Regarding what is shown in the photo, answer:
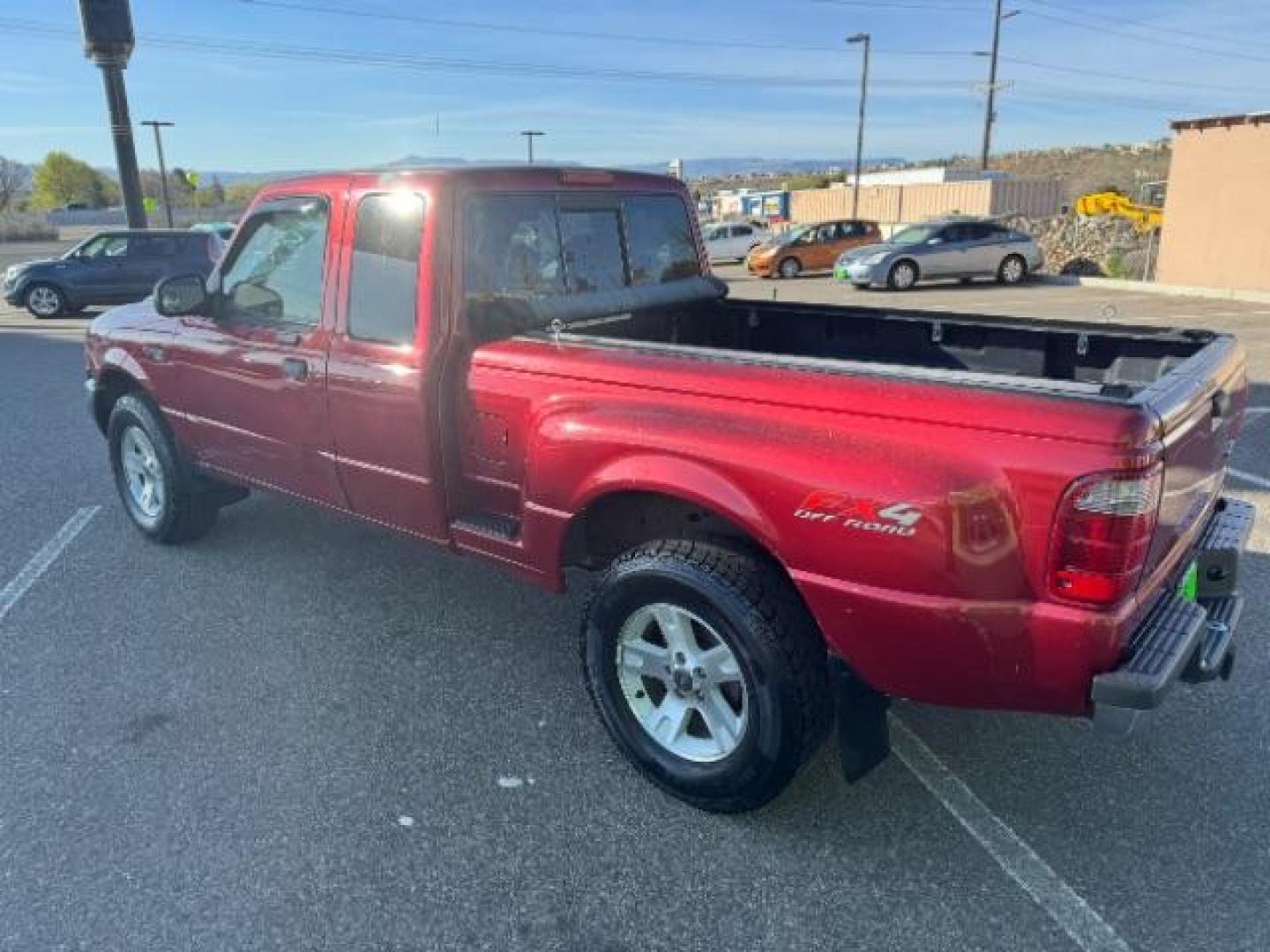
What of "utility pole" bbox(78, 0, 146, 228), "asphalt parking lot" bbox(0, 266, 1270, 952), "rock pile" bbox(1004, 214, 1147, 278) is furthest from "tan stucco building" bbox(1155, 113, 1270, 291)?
"utility pole" bbox(78, 0, 146, 228)

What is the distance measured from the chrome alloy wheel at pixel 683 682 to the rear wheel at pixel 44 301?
17.8 m

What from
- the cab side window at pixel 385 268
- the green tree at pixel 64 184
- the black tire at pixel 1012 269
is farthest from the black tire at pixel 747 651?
the green tree at pixel 64 184

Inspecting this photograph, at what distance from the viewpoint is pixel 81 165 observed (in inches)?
3986

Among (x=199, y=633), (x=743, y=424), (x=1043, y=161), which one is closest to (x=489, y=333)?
(x=743, y=424)

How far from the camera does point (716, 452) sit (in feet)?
8.58

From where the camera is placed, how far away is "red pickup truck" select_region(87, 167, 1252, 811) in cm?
221

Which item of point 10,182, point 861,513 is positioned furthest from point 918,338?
point 10,182

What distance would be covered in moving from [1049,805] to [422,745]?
2089 mm

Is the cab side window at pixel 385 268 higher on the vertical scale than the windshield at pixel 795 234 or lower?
higher

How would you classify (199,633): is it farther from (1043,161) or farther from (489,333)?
(1043,161)

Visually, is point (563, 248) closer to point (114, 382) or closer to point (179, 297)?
point (179, 297)

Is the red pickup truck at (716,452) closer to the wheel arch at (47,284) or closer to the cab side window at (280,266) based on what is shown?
the cab side window at (280,266)

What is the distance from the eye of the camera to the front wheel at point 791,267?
25.6 m

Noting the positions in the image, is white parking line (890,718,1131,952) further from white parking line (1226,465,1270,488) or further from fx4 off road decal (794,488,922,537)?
white parking line (1226,465,1270,488)
